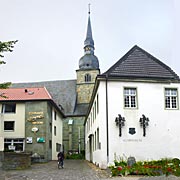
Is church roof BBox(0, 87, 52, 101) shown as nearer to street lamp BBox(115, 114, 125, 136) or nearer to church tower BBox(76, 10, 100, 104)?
street lamp BBox(115, 114, 125, 136)

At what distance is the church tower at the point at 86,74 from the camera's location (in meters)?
62.3

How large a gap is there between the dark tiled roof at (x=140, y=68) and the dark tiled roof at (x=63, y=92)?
3675cm

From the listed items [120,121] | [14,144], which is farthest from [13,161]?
[14,144]

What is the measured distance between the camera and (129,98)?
21.0 meters

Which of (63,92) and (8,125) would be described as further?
(63,92)

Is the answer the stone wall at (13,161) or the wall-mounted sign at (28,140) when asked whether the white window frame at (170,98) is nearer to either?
the stone wall at (13,161)

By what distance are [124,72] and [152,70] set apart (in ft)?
7.48

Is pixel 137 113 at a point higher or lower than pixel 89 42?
lower

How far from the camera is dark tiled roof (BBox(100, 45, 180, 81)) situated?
21.4m

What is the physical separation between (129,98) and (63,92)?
43018 mm

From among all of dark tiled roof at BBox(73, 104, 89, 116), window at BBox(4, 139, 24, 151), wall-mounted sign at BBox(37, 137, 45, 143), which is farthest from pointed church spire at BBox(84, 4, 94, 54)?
wall-mounted sign at BBox(37, 137, 45, 143)

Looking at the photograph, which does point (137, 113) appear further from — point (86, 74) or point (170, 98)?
point (86, 74)

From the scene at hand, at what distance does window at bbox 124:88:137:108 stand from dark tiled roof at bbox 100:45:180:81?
0.95m

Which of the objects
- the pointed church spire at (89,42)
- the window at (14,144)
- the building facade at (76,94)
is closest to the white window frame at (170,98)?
the window at (14,144)
